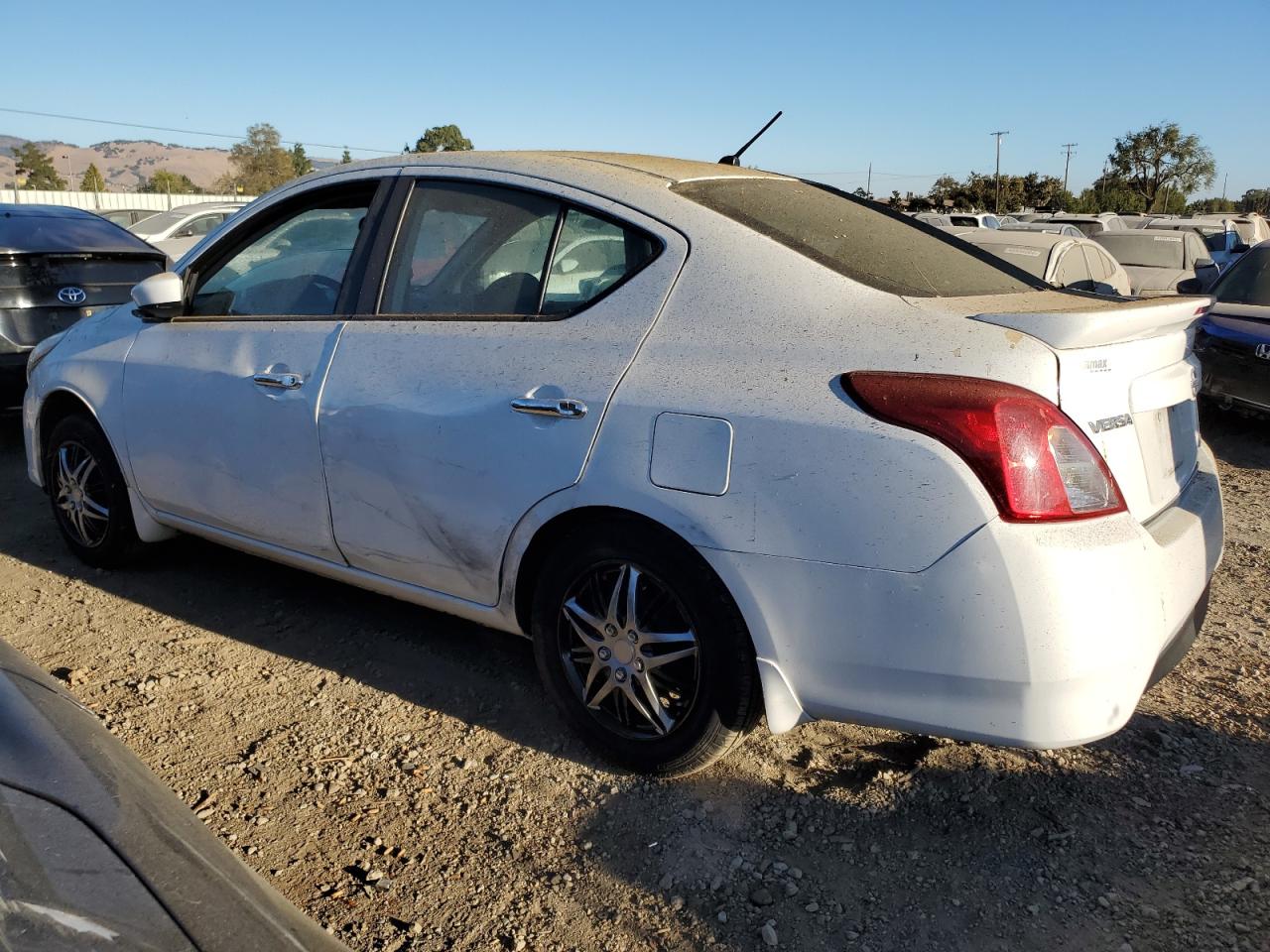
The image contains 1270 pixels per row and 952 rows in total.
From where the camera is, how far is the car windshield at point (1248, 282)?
7.03 metres

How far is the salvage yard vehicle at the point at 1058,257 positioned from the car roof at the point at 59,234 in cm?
617

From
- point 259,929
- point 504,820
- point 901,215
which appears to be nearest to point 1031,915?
point 504,820

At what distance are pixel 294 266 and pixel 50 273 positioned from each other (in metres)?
3.80

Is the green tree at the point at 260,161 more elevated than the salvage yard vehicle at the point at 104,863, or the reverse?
the green tree at the point at 260,161

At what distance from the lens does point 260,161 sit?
70.6 m

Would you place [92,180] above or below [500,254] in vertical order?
above

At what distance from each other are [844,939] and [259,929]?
4.32ft

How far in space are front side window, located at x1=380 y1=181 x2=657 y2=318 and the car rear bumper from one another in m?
0.92

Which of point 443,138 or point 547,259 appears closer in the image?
point 547,259

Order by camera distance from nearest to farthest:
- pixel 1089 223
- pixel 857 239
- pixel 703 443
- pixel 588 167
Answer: pixel 703 443
pixel 857 239
pixel 588 167
pixel 1089 223

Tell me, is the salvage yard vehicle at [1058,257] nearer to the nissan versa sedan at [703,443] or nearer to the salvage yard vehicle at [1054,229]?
the salvage yard vehicle at [1054,229]

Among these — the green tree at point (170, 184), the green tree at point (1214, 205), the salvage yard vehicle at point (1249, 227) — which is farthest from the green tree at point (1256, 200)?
the green tree at point (170, 184)

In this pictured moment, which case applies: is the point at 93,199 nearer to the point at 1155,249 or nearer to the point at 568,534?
the point at 1155,249

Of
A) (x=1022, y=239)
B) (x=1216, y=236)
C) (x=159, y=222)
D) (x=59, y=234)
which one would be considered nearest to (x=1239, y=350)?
(x=1022, y=239)
